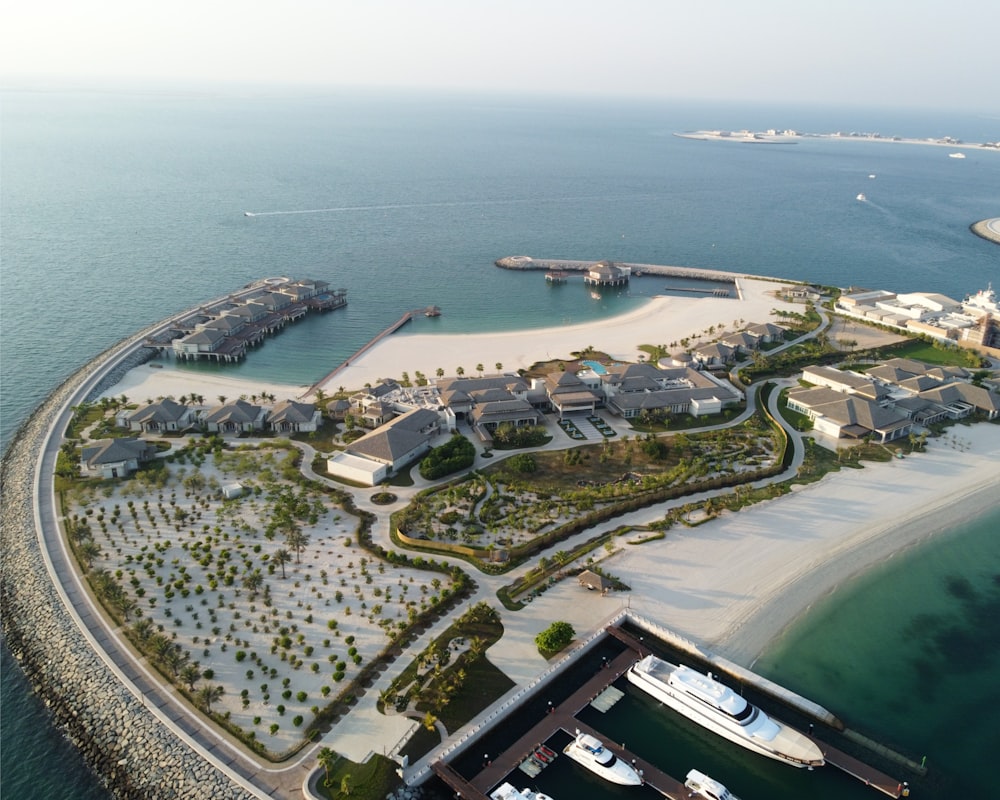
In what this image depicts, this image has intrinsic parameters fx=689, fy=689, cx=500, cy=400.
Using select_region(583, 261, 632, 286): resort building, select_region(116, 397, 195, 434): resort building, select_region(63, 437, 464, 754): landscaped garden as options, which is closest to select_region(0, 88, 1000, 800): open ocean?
select_region(583, 261, 632, 286): resort building

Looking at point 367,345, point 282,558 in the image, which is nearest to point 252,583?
point 282,558

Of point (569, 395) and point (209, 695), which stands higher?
point (569, 395)

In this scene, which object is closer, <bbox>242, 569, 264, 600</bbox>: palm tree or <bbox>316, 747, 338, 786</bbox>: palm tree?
<bbox>316, 747, 338, 786</bbox>: palm tree

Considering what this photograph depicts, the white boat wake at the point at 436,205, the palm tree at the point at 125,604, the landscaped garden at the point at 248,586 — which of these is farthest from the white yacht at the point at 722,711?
the white boat wake at the point at 436,205

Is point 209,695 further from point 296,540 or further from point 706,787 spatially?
point 706,787

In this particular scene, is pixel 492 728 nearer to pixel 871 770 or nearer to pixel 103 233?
pixel 871 770

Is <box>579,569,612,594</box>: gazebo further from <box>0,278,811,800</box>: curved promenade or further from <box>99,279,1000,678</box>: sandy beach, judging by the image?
<box>0,278,811,800</box>: curved promenade
